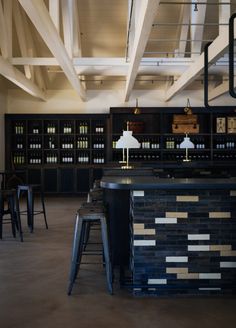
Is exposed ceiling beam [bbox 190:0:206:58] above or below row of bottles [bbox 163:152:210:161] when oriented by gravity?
above

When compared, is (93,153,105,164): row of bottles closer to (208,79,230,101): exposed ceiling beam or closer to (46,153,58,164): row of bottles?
(46,153,58,164): row of bottles

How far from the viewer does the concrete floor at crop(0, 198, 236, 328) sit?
2.84m

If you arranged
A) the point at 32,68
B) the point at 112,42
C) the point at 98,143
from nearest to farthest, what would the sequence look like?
1. the point at 32,68
2. the point at 112,42
3. the point at 98,143

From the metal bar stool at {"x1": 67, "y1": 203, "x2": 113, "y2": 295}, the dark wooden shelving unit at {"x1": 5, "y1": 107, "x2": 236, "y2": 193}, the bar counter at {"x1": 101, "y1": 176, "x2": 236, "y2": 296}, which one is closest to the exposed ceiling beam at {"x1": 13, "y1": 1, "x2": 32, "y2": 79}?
the dark wooden shelving unit at {"x1": 5, "y1": 107, "x2": 236, "y2": 193}

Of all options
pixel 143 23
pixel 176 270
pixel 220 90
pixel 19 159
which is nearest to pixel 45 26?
pixel 143 23

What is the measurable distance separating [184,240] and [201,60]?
4407mm

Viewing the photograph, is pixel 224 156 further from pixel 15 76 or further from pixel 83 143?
pixel 15 76

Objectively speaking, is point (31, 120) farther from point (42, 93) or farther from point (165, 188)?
point (165, 188)

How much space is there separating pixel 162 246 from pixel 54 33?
335 centimetres

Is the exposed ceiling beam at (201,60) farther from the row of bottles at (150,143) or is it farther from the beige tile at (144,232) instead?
the beige tile at (144,232)

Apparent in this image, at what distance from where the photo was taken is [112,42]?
35.5ft

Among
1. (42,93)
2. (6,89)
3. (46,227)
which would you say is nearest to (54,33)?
(46,227)

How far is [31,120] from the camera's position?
37.0ft

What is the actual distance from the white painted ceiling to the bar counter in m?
1.99
